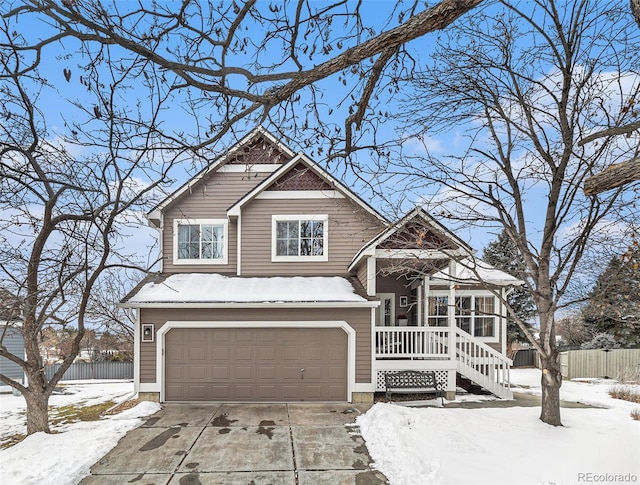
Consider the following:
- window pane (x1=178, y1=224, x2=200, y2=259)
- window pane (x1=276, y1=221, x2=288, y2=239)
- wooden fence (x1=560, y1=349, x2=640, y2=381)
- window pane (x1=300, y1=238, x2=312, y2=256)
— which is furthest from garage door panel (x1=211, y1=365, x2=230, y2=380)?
wooden fence (x1=560, y1=349, x2=640, y2=381)

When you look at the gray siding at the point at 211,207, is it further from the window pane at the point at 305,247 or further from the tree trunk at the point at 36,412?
the tree trunk at the point at 36,412

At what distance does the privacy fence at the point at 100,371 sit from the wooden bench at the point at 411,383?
49.6 ft

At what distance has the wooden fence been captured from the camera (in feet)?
54.8

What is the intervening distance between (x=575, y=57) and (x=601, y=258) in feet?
11.3

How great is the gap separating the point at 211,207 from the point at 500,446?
31.7 ft

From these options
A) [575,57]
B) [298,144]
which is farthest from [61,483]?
[575,57]

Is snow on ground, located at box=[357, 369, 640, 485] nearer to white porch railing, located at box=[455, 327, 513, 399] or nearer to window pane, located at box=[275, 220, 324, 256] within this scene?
white porch railing, located at box=[455, 327, 513, 399]

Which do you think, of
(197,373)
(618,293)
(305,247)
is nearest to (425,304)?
(305,247)

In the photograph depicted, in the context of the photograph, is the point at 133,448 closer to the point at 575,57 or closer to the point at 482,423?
the point at 482,423

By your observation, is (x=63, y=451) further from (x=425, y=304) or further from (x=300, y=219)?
(x=425, y=304)

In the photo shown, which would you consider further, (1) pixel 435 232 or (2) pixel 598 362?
(2) pixel 598 362

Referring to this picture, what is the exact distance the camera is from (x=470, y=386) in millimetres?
11562

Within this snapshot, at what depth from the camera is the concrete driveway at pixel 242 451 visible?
5.50 m

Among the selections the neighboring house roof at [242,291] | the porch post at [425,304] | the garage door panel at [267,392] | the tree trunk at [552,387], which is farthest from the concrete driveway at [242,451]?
the tree trunk at [552,387]
